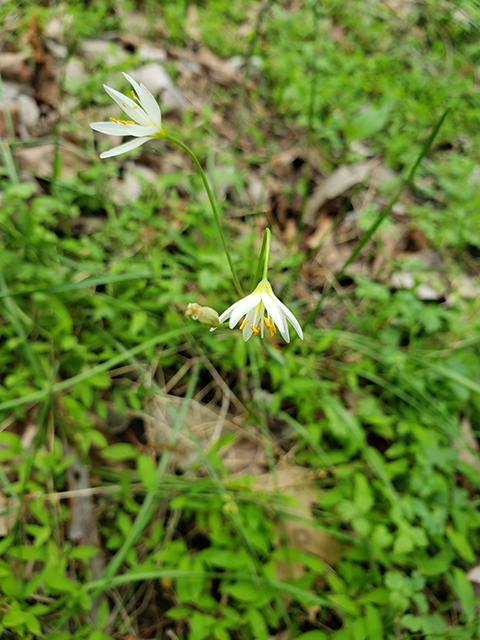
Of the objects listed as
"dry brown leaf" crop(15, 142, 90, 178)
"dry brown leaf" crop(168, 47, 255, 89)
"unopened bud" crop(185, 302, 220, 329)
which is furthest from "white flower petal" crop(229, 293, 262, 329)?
"dry brown leaf" crop(168, 47, 255, 89)

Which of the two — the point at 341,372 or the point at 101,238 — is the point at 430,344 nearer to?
the point at 341,372

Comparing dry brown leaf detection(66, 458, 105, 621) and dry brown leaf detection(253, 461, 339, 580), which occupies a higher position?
dry brown leaf detection(253, 461, 339, 580)

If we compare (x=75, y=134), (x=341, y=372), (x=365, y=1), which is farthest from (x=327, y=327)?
(x=365, y=1)

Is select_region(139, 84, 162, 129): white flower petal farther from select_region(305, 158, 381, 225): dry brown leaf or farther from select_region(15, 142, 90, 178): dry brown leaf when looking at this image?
select_region(305, 158, 381, 225): dry brown leaf

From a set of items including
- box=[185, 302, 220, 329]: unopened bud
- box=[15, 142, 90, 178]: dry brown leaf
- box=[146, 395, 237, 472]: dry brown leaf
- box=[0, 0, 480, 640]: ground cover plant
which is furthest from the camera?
box=[15, 142, 90, 178]: dry brown leaf

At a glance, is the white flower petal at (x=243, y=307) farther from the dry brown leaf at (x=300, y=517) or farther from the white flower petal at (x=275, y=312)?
the dry brown leaf at (x=300, y=517)

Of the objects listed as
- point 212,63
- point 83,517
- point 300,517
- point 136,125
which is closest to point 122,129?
point 136,125

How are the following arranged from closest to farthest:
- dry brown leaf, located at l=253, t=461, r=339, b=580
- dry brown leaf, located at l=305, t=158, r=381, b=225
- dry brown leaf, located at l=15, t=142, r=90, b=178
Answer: dry brown leaf, located at l=253, t=461, r=339, b=580, dry brown leaf, located at l=15, t=142, r=90, b=178, dry brown leaf, located at l=305, t=158, r=381, b=225

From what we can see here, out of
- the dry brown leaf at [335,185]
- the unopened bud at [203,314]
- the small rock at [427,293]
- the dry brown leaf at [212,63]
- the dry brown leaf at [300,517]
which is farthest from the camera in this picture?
the dry brown leaf at [212,63]

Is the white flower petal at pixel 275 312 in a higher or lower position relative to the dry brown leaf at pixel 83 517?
higher

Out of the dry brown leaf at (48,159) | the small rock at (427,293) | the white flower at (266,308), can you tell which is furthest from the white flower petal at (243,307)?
the dry brown leaf at (48,159)
